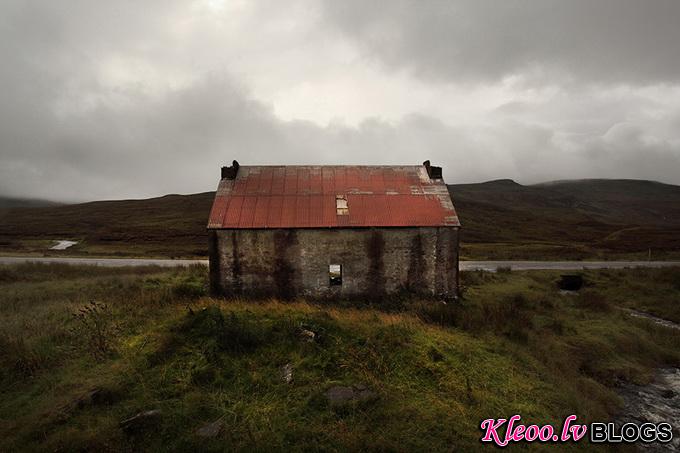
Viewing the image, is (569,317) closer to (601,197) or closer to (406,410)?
(406,410)

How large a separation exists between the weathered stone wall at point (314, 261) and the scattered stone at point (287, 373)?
6669 millimetres

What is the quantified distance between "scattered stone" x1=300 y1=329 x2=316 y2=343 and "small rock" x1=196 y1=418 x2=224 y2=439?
3461 mm

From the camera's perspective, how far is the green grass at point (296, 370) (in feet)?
21.9

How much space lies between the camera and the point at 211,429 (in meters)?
6.73

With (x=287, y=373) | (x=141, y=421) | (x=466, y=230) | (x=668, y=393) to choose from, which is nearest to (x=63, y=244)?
(x=141, y=421)

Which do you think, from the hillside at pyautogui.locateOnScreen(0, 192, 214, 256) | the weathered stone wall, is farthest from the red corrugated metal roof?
the hillside at pyautogui.locateOnScreen(0, 192, 214, 256)

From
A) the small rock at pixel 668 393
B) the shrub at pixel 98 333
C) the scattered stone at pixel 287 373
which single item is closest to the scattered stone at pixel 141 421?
the scattered stone at pixel 287 373

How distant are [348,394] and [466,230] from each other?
75457 millimetres

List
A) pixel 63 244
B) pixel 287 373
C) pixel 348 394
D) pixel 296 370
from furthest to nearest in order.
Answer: pixel 63 244 → pixel 296 370 → pixel 287 373 → pixel 348 394

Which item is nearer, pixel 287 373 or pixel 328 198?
pixel 287 373

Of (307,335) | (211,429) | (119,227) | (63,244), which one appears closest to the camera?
(211,429)

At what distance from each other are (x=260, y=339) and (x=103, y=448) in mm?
4243

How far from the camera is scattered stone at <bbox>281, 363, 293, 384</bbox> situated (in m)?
8.44

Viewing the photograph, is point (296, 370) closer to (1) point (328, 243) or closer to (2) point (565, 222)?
(1) point (328, 243)
